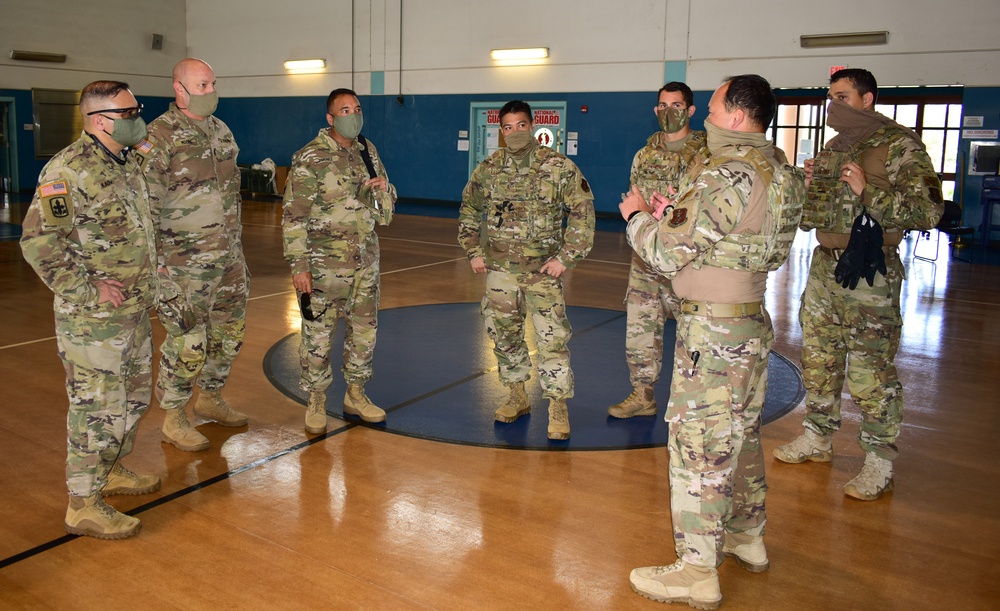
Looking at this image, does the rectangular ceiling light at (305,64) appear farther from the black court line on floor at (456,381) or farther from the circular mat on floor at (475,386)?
the circular mat on floor at (475,386)

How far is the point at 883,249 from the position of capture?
3885mm

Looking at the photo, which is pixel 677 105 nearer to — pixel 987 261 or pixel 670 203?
pixel 670 203

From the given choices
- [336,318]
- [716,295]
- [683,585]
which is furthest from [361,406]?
[716,295]

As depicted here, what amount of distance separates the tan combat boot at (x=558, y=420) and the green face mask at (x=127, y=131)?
99.7 inches

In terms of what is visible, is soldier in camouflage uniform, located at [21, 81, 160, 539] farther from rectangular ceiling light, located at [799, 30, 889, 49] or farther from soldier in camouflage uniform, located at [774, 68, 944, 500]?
rectangular ceiling light, located at [799, 30, 889, 49]

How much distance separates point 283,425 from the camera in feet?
15.7

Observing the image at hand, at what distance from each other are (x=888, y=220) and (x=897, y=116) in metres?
12.1

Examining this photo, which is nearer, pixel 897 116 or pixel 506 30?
pixel 897 116

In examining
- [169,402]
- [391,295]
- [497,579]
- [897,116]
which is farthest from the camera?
[897,116]

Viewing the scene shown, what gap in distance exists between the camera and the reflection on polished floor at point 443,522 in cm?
305

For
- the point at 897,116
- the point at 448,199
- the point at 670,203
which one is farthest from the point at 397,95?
the point at 670,203

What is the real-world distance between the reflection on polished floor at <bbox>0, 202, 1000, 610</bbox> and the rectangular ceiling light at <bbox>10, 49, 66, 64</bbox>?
16771mm

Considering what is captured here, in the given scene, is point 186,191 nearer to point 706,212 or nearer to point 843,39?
point 706,212

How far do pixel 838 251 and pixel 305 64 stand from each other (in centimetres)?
1882
